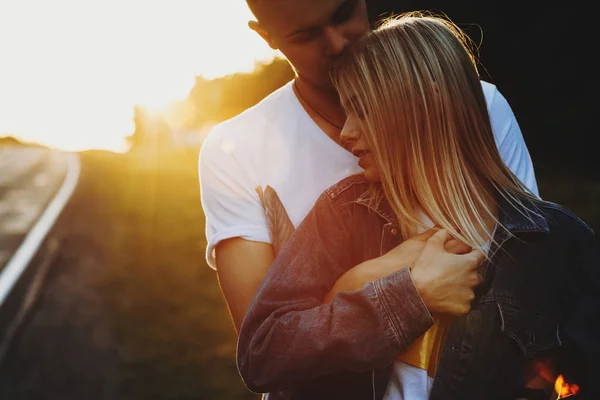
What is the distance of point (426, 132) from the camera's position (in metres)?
2.39

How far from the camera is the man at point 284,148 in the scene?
2.67 metres

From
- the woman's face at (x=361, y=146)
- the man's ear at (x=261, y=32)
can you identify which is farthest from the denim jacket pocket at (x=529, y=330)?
the man's ear at (x=261, y=32)

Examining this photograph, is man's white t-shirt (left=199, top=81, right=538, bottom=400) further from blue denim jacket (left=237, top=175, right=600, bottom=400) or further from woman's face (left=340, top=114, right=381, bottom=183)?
blue denim jacket (left=237, top=175, right=600, bottom=400)

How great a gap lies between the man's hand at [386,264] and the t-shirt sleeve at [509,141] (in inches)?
28.4

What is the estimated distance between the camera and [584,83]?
7.34 metres

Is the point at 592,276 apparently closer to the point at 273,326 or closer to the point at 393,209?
the point at 393,209

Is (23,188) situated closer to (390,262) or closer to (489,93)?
(489,93)

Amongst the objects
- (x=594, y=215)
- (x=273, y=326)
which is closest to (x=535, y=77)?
(x=594, y=215)

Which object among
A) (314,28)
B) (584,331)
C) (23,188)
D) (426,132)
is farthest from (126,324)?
(23,188)

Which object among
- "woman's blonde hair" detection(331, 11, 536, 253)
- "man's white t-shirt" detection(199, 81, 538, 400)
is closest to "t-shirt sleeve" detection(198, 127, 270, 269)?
"man's white t-shirt" detection(199, 81, 538, 400)

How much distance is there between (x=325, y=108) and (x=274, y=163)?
334mm

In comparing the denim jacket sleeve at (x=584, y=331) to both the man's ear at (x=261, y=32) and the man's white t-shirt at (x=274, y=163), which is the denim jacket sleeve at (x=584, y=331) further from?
the man's ear at (x=261, y=32)

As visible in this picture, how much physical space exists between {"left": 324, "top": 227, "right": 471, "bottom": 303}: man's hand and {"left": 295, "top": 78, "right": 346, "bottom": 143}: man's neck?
718mm

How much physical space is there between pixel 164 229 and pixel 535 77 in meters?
6.72
